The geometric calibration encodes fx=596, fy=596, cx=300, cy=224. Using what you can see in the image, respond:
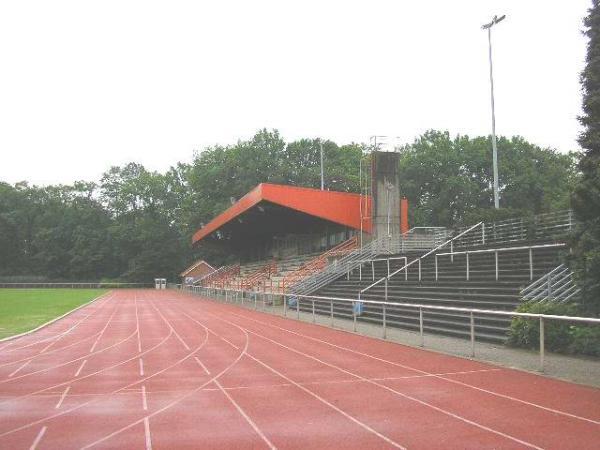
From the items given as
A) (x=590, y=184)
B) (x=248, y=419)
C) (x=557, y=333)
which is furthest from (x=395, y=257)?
(x=248, y=419)

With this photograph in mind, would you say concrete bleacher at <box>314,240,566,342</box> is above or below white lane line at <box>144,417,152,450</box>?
above

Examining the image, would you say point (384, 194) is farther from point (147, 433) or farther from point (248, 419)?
point (147, 433)

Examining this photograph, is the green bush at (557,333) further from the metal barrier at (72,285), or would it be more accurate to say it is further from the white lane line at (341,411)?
the metal barrier at (72,285)

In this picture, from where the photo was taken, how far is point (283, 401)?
25.9 ft

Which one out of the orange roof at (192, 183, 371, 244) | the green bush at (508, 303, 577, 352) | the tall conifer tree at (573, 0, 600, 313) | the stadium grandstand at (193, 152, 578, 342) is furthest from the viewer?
the orange roof at (192, 183, 371, 244)

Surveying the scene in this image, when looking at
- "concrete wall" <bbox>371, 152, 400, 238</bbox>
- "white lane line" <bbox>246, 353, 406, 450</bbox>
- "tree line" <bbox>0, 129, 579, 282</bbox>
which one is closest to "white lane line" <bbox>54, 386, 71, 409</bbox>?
"white lane line" <bbox>246, 353, 406, 450</bbox>

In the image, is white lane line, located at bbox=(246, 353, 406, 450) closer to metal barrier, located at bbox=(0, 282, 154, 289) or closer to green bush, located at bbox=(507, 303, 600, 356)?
green bush, located at bbox=(507, 303, 600, 356)

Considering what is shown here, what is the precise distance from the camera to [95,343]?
52.2 ft

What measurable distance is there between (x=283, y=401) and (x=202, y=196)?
2711 inches

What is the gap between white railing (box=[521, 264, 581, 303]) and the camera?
1370 centimetres

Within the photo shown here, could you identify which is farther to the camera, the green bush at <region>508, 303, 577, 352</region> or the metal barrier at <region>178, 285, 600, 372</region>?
the green bush at <region>508, 303, 577, 352</region>

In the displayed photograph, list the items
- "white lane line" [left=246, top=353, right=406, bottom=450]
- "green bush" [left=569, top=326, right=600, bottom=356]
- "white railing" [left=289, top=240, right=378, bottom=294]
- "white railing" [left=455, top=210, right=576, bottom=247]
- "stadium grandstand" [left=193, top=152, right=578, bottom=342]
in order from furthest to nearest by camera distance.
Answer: "white railing" [left=289, top=240, right=378, bottom=294], "white railing" [left=455, top=210, right=576, bottom=247], "stadium grandstand" [left=193, top=152, right=578, bottom=342], "green bush" [left=569, top=326, right=600, bottom=356], "white lane line" [left=246, top=353, right=406, bottom=450]

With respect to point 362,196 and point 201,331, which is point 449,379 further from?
point 362,196

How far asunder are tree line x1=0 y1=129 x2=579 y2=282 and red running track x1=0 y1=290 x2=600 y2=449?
65.1 feet
